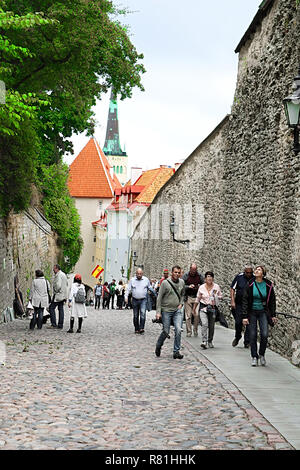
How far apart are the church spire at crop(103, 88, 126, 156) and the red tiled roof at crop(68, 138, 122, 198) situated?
4425cm

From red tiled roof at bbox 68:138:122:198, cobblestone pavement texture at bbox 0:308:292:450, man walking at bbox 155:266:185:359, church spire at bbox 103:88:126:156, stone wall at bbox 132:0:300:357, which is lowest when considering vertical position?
cobblestone pavement texture at bbox 0:308:292:450

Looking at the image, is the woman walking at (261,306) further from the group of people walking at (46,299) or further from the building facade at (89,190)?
the building facade at (89,190)

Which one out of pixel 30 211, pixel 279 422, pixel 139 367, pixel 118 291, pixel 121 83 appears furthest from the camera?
pixel 118 291

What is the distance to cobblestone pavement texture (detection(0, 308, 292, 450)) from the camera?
5973 millimetres

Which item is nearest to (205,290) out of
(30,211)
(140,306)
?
(140,306)

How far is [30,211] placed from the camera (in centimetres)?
2798

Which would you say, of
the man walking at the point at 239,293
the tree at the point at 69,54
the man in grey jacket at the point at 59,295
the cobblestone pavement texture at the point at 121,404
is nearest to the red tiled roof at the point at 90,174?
the tree at the point at 69,54

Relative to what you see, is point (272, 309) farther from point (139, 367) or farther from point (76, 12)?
point (76, 12)

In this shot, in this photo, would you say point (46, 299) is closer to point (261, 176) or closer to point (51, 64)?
point (261, 176)

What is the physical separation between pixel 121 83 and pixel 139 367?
1695 centimetres

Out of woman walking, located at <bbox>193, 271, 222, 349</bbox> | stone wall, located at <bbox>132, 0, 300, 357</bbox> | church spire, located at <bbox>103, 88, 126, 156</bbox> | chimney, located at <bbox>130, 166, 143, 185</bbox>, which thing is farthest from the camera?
church spire, located at <bbox>103, 88, 126, 156</bbox>

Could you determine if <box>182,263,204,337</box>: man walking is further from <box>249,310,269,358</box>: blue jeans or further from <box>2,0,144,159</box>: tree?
<box>2,0,144,159</box>: tree

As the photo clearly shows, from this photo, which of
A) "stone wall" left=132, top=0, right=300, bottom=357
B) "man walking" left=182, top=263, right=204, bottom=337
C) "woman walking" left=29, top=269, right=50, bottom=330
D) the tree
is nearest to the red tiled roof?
the tree

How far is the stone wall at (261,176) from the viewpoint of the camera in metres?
12.2
